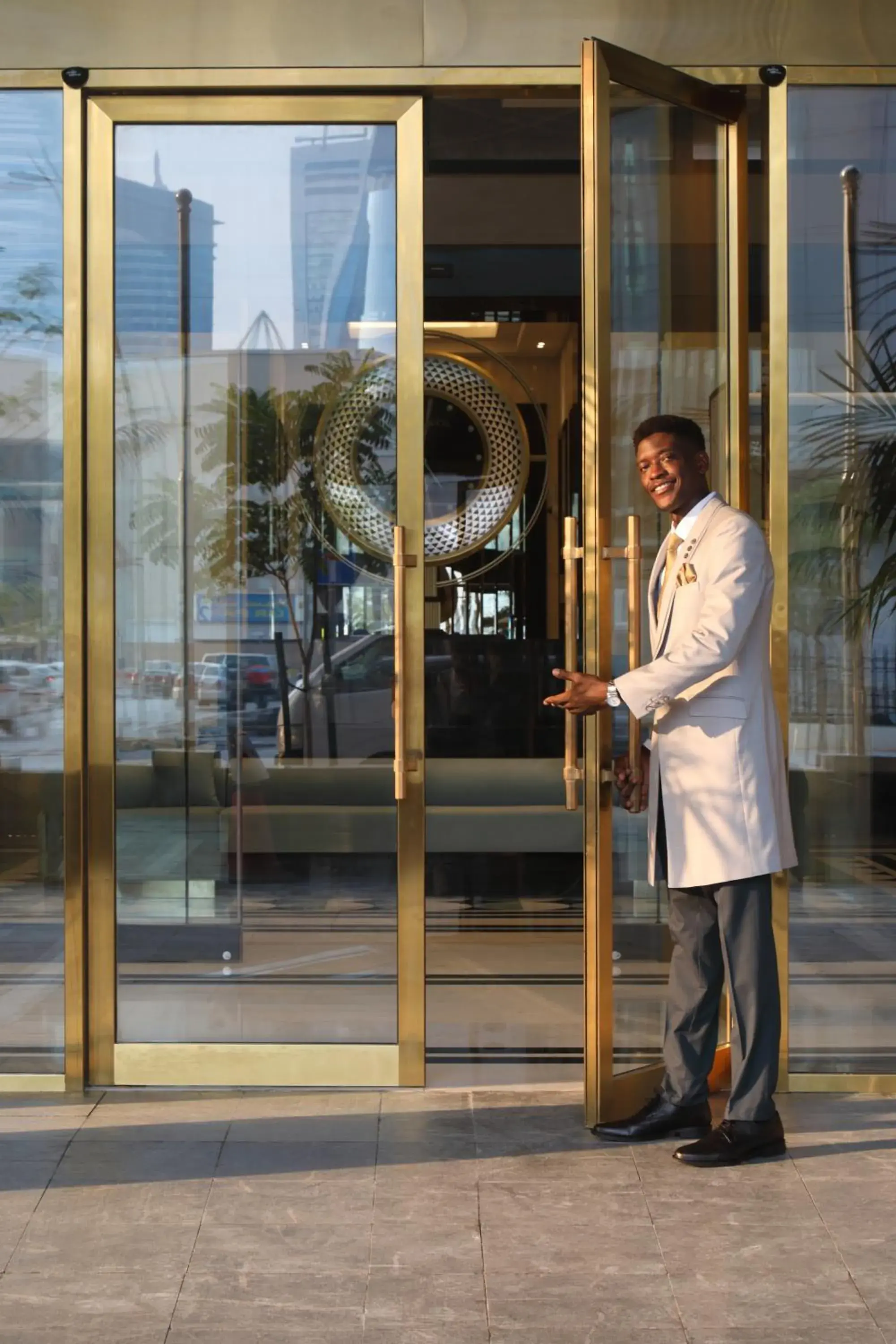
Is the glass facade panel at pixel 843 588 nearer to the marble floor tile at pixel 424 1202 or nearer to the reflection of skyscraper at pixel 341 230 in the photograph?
the reflection of skyscraper at pixel 341 230

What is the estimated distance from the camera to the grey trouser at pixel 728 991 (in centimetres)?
309

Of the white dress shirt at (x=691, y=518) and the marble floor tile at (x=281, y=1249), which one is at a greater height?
the white dress shirt at (x=691, y=518)

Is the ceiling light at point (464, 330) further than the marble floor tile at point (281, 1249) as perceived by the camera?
Yes

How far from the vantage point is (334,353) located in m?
3.71

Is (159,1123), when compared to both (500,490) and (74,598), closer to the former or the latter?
(74,598)

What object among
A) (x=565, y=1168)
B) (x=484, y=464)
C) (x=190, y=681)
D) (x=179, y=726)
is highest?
(x=484, y=464)

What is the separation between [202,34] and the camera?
3533 millimetres

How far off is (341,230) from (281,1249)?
2259 millimetres

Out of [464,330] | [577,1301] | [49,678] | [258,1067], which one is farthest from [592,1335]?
[464,330]

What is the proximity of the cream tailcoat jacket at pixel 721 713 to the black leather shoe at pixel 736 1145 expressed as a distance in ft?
1.60

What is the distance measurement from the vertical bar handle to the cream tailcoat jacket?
4.0 inches

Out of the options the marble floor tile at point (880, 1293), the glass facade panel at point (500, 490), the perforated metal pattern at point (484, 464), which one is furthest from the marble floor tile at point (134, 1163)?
the perforated metal pattern at point (484, 464)

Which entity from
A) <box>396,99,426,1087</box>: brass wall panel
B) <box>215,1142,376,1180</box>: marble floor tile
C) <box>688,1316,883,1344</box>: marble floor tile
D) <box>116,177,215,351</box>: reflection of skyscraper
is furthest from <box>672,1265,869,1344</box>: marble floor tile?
<box>116,177,215,351</box>: reflection of skyscraper

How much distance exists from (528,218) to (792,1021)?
14.8 feet
